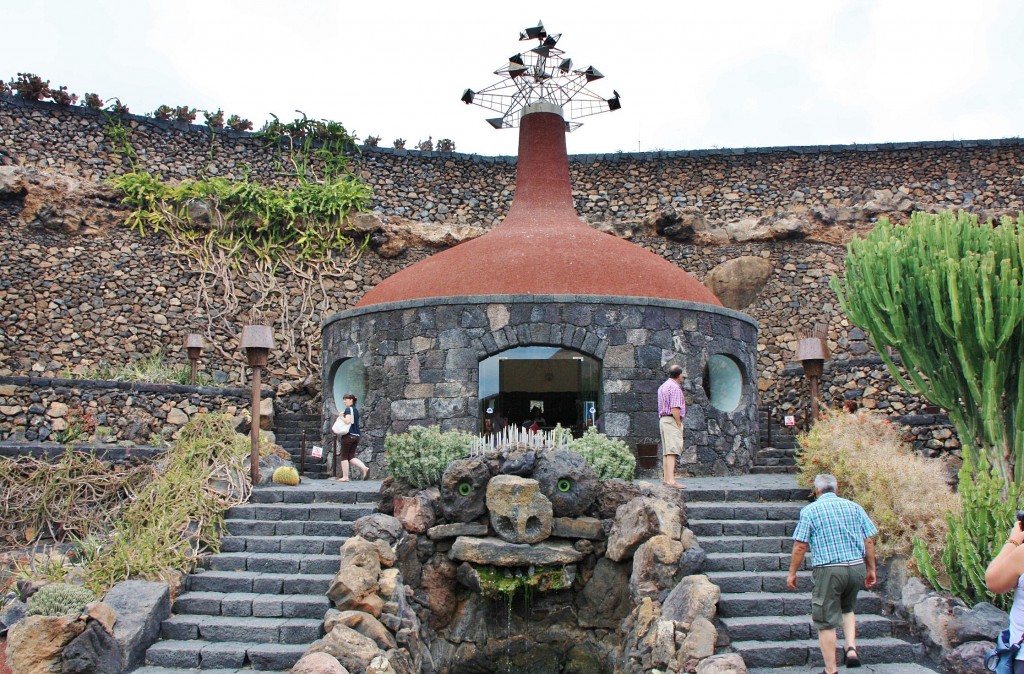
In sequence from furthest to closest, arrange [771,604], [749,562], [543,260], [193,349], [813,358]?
[193,349]
[543,260]
[813,358]
[749,562]
[771,604]

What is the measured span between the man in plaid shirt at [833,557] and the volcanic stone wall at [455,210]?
10.9 metres

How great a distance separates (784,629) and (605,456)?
2872mm

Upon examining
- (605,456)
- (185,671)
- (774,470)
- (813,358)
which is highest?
(813,358)

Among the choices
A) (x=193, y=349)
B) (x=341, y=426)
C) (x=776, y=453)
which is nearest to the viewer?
(x=341, y=426)

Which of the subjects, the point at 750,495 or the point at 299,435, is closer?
the point at 750,495

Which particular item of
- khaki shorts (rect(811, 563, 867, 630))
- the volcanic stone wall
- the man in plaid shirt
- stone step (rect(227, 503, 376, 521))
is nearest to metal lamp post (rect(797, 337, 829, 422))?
the volcanic stone wall

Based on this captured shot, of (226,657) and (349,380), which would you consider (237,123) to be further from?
(226,657)

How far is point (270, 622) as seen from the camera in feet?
25.7

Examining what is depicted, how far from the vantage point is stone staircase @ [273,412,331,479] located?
13.6 m

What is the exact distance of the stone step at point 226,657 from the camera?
7.38 meters

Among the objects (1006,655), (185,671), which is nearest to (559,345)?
(185,671)

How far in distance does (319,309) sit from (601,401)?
10316 mm

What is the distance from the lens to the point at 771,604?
792 centimetres

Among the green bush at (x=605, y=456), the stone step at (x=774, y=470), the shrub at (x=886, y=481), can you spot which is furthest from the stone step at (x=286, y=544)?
the stone step at (x=774, y=470)
